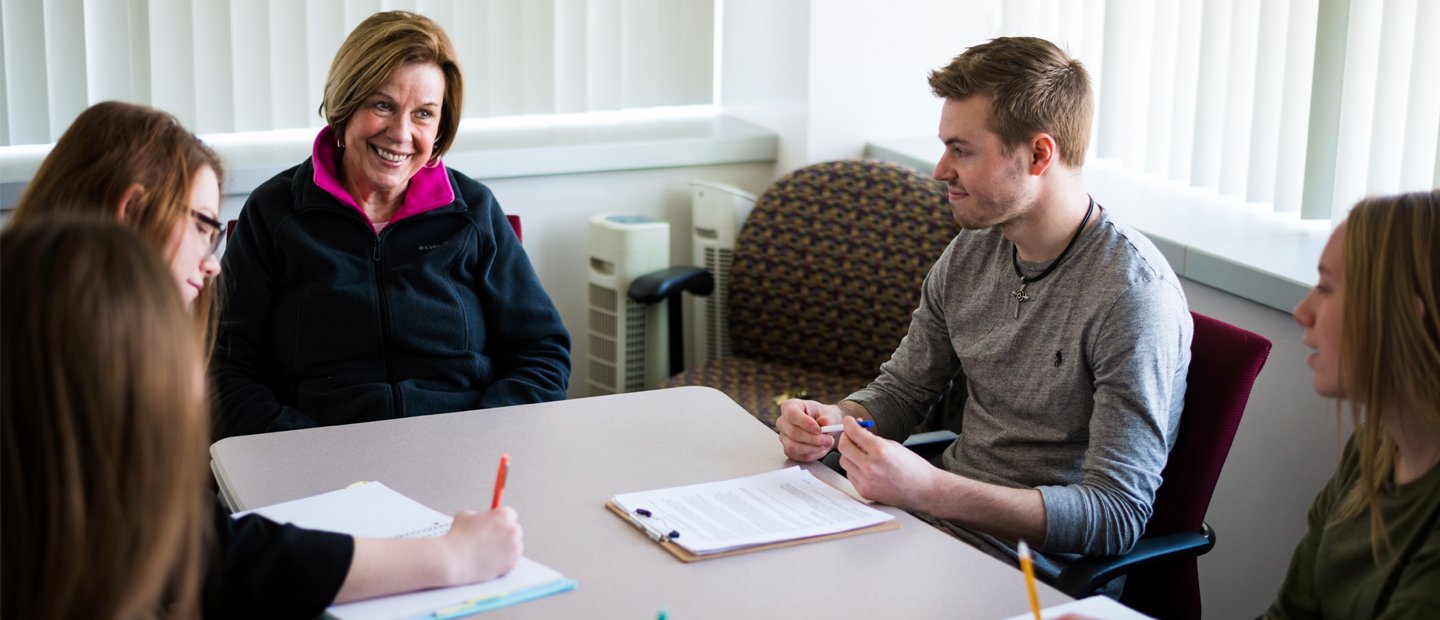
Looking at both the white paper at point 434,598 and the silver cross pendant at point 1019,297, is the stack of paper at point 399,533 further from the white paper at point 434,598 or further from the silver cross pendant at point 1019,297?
the silver cross pendant at point 1019,297

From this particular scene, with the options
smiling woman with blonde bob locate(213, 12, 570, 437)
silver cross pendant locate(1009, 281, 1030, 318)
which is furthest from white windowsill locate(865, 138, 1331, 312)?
smiling woman with blonde bob locate(213, 12, 570, 437)

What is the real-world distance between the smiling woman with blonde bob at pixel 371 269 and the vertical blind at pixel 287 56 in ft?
3.25

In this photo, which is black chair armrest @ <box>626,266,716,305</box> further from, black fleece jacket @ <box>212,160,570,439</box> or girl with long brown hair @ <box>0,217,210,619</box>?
girl with long brown hair @ <box>0,217,210,619</box>

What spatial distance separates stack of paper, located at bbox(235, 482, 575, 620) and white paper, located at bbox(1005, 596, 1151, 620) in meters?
0.47

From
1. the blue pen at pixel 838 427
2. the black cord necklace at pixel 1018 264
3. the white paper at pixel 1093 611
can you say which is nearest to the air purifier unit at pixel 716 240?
the black cord necklace at pixel 1018 264

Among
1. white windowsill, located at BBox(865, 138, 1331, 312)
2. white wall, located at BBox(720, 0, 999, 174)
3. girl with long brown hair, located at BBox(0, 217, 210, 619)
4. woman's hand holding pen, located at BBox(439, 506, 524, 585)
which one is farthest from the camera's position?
white wall, located at BBox(720, 0, 999, 174)

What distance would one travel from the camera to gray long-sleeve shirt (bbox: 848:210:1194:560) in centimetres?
173

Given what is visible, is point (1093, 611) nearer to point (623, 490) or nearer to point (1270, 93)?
point (623, 490)

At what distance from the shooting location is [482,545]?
139cm

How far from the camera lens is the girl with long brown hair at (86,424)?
3.10 feet

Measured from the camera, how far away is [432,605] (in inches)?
52.1

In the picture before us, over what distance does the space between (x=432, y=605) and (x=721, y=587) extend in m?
0.29

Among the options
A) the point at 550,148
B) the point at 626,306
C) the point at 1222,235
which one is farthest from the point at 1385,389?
the point at 550,148

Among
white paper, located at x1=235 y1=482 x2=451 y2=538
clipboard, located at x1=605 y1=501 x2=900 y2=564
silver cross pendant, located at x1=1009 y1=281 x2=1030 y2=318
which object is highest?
silver cross pendant, located at x1=1009 y1=281 x2=1030 y2=318
